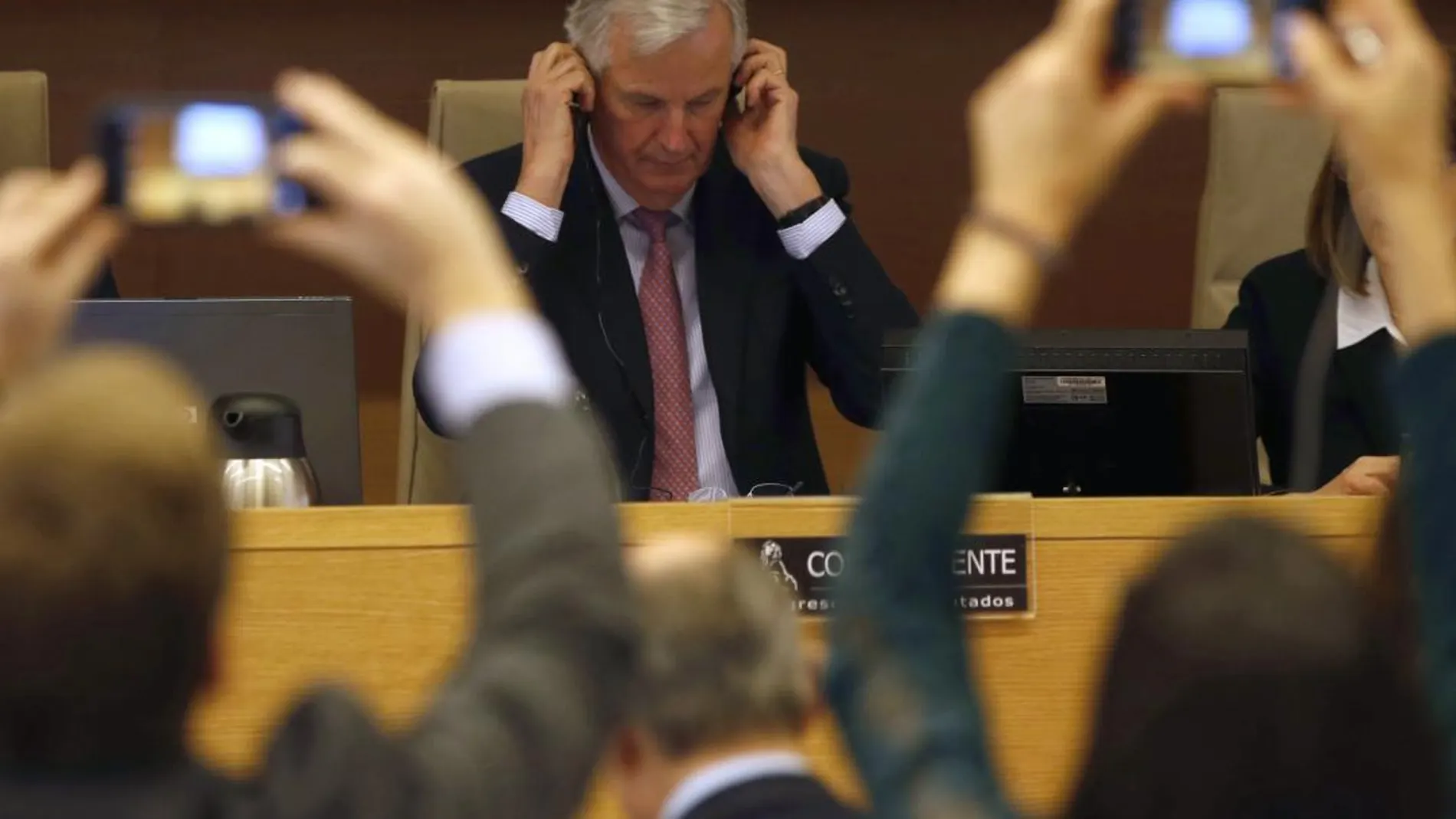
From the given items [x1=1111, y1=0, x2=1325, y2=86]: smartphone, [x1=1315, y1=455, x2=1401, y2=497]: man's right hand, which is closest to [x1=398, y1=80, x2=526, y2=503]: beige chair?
[x1=1315, y1=455, x2=1401, y2=497]: man's right hand

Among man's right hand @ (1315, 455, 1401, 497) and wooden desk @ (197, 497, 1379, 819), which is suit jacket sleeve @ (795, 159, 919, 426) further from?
wooden desk @ (197, 497, 1379, 819)

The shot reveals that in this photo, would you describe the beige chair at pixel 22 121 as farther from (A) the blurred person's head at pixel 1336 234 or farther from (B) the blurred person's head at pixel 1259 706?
(B) the blurred person's head at pixel 1259 706

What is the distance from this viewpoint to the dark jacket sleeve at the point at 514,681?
2.59ft

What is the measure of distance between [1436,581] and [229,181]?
0.62 m

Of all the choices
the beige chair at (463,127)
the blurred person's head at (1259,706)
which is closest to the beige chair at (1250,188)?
the beige chair at (463,127)

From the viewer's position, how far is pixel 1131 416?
7.40 feet

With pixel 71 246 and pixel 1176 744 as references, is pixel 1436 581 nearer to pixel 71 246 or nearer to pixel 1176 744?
pixel 1176 744

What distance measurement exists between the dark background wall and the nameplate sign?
67.4 inches

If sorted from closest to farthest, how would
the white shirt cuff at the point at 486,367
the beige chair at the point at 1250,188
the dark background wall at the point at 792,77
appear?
the white shirt cuff at the point at 486,367 < the beige chair at the point at 1250,188 < the dark background wall at the point at 792,77

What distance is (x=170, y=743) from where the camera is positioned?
2.63 feet

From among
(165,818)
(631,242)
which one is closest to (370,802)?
(165,818)

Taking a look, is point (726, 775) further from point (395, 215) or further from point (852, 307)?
point (852, 307)

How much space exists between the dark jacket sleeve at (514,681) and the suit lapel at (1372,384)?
201 cm

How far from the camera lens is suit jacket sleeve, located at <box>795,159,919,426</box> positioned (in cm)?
276
